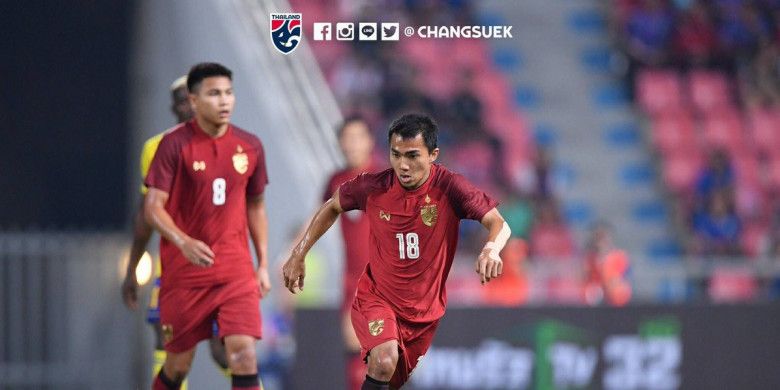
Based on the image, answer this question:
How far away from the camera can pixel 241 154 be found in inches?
306

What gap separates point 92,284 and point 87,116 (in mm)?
1604

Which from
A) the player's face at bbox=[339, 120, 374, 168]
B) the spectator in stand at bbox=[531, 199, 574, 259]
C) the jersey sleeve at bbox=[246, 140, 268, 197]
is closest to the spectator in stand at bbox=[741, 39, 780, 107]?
the spectator in stand at bbox=[531, 199, 574, 259]

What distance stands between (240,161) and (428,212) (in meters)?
1.41

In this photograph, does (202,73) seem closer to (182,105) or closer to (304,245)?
(182,105)

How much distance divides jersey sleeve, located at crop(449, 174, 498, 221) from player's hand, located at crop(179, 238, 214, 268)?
1.27 meters

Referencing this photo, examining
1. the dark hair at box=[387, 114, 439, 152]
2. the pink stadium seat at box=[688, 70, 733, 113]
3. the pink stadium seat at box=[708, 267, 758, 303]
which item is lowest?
the pink stadium seat at box=[708, 267, 758, 303]

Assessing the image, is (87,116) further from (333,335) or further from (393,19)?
(393,19)

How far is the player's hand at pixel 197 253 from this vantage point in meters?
A: 7.02

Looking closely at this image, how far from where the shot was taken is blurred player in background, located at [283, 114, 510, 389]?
6730mm

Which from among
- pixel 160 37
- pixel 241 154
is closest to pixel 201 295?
pixel 241 154

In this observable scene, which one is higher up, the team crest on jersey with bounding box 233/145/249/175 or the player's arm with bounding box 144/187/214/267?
the team crest on jersey with bounding box 233/145/249/175

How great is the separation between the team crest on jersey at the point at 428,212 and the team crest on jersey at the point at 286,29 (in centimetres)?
208

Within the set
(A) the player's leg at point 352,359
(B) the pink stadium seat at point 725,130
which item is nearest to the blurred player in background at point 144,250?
(A) the player's leg at point 352,359

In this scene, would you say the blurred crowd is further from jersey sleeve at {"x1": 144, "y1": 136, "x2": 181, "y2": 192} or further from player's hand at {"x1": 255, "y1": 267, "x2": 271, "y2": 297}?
jersey sleeve at {"x1": 144, "y1": 136, "x2": 181, "y2": 192}
